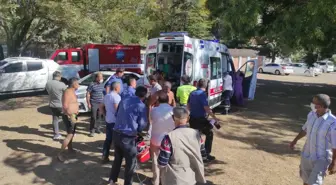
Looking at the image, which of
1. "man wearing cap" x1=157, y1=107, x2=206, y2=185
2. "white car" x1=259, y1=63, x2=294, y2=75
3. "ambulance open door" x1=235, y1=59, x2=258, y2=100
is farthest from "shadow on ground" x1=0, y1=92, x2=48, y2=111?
"white car" x1=259, y1=63, x2=294, y2=75

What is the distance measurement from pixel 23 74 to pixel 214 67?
27.3 feet

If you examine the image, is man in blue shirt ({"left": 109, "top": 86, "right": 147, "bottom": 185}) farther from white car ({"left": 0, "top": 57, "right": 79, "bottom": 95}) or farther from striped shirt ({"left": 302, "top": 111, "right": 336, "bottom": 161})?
white car ({"left": 0, "top": 57, "right": 79, "bottom": 95})

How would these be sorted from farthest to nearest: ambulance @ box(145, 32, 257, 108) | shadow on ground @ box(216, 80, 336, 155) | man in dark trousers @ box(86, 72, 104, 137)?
ambulance @ box(145, 32, 257, 108), shadow on ground @ box(216, 80, 336, 155), man in dark trousers @ box(86, 72, 104, 137)

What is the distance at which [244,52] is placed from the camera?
39781 mm

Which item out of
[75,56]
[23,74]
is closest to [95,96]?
[23,74]

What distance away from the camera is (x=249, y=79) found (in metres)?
12.4

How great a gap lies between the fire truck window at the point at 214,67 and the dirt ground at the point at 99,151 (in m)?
1.42

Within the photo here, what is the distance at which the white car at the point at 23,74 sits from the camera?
1330 centimetres

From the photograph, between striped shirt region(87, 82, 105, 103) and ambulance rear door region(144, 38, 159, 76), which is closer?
striped shirt region(87, 82, 105, 103)

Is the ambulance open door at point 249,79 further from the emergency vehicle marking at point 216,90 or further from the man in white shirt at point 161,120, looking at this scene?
the man in white shirt at point 161,120

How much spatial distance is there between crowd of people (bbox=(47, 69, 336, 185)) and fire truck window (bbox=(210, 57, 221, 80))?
8.65 feet

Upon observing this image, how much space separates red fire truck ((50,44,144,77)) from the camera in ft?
53.1

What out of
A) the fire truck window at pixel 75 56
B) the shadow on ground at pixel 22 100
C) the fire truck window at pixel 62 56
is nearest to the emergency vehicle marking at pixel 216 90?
the shadow on ground at pixel 22 100

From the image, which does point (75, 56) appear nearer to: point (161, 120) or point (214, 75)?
point (214, 75)
